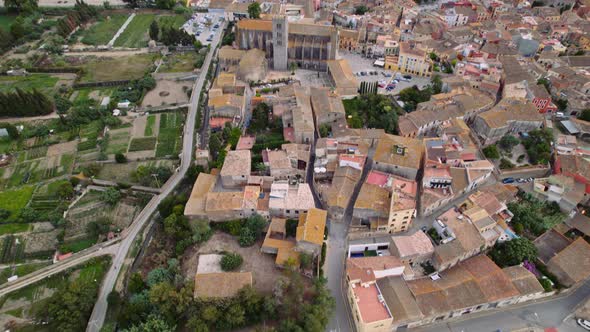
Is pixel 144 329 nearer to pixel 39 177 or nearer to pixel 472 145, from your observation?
pixel 39 177

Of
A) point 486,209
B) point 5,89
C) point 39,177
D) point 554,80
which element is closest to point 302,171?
point 486,209

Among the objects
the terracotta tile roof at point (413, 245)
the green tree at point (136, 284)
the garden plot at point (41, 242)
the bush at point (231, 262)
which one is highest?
the terracotta tile roof at point (413, 245)

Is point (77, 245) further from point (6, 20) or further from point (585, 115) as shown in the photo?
point (6, 20)

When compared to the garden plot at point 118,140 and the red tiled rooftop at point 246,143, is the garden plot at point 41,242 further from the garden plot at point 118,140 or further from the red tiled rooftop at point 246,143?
the red tiled rooftop at point 246,143

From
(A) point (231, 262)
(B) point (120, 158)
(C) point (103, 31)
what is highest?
(C) point (103, 31)

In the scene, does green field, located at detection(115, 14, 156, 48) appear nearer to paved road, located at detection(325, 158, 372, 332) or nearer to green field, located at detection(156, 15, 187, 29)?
green field, located at detection(156, 15, 187, 29)

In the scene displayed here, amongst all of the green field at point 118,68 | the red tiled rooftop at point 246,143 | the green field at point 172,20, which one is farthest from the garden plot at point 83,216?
the green field at point 172,20

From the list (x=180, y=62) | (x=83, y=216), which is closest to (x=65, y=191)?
(x=83, y=216)
